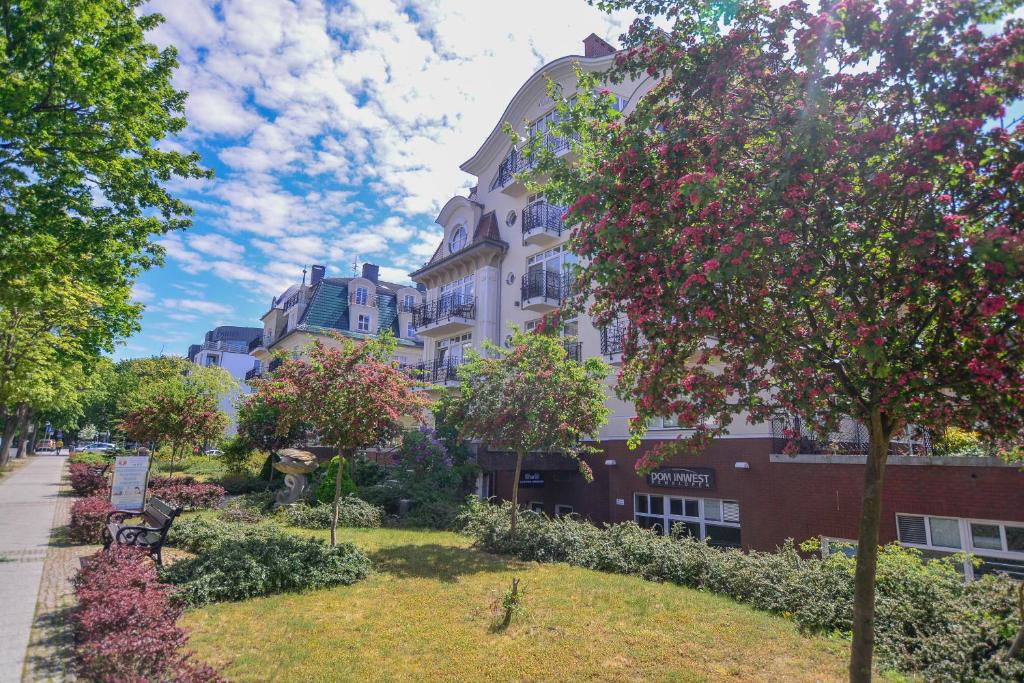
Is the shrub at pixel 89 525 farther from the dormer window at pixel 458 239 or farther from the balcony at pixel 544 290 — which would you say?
the dormer window at pixel 458 239

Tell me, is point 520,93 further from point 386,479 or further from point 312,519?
point 312,519

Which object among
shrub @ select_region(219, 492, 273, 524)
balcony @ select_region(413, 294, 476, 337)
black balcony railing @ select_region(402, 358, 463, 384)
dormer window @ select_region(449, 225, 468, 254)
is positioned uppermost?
dormer window @ select_region(449, 225, 468, 254)

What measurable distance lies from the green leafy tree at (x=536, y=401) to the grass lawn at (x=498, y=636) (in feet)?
13.8

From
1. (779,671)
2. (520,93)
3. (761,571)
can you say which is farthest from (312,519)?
(520,93)

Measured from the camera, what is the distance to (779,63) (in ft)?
16.5

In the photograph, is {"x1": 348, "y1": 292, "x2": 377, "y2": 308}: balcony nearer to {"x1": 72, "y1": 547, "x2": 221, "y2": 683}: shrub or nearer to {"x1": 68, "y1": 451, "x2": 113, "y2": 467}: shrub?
{"x1": 68, "y1": 451, "x2": 113, "y2": 467}: shrub

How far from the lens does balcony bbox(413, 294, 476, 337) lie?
25734 mm

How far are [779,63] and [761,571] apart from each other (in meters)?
7.33

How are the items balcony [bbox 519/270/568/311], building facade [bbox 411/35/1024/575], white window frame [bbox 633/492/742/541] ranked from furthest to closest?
balcony [bbox 519/270/568/311] → white window frame [bbox 633/492/742/541] → building facade [bbox 411/35/1024/575]

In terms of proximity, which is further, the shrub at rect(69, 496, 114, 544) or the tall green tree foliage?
the shrub at rect(69, 496, 114, 544)

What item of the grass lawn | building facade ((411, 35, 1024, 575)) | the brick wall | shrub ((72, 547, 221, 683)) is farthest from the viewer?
building facade ((411, 35, 1024, 575))

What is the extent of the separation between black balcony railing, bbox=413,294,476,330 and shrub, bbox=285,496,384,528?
37.3 ft

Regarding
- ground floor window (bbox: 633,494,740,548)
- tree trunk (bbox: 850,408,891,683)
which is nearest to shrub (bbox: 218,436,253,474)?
ground floor window (bbox: 633,494,740,548)

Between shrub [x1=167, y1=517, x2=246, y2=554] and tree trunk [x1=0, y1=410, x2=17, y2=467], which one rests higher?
tree trunk [x1=0, y1=410, x2=17, y2=467]
